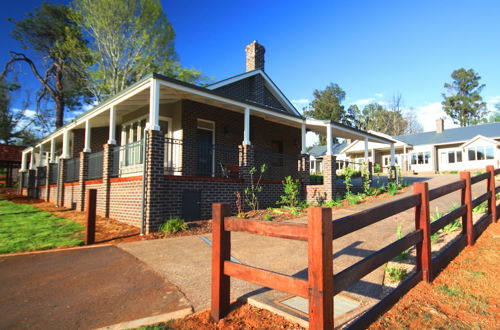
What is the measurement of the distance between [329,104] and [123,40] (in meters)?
41.9

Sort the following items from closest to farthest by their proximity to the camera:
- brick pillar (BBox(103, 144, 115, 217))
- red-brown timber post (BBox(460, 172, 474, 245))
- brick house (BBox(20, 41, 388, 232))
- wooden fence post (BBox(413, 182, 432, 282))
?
wooden fence post (BBox(413, 182, 432, 282))
red-brown timber post (BBox(460, 172, 474, 245))
brick house (BBox(20, 41, 388, 232))
brick pillar (BBox(103, 144, 115, 217))

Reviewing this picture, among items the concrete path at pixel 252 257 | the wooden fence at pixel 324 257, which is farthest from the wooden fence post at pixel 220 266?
the concrete path at pixel 252 257

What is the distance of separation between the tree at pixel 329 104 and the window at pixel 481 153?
27.6 metres

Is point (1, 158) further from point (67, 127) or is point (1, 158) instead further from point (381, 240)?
point (381, 240)

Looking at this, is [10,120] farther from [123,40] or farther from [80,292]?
[80,292]

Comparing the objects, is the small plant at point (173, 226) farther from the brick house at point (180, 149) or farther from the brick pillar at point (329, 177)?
the brick pillar at point (329, 177)

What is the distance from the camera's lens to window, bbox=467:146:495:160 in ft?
90.8

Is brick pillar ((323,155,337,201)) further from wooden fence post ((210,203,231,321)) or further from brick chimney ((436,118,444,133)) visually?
brick chimney ((436,118,444,133))

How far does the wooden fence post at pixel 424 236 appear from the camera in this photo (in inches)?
138

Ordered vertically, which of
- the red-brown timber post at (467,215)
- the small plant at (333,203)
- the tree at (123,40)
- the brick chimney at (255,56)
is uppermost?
the tree at (123,40)

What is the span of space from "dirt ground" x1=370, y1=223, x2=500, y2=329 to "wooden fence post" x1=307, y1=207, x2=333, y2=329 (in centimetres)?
87

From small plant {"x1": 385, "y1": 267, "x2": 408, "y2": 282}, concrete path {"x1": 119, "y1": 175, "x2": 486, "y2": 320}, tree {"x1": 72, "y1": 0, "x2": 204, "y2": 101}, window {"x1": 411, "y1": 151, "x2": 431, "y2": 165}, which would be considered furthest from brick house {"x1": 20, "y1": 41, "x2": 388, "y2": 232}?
window {"x1": 411, "y1": 151, "x2": 431, "y2": 165}

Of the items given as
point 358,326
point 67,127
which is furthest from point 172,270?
point 67,127

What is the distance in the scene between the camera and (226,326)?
2775 millimetres
